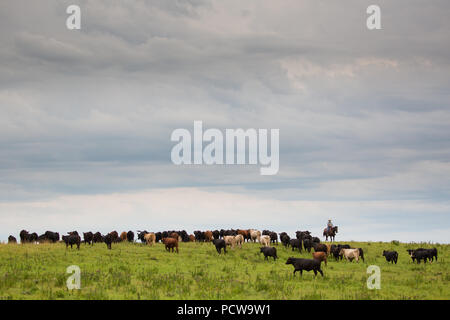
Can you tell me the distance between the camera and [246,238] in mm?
53406

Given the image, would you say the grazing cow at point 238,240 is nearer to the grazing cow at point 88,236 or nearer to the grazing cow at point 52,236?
the grazing cow at point 88,236

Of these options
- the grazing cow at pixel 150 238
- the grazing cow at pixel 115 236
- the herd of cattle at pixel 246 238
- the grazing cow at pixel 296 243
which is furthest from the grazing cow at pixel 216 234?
the grazing cow at pixel 296 243

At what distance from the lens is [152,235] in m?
48.4

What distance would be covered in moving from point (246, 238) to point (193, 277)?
26283mm

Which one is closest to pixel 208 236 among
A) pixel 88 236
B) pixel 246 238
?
pixel 246 238

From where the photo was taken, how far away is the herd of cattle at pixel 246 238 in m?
37.2

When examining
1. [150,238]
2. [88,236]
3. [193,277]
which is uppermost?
[88,236]

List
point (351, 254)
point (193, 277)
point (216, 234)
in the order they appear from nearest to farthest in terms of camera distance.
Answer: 1. point (193, 277)
2. point (351, 254)
3. point (216, 234)

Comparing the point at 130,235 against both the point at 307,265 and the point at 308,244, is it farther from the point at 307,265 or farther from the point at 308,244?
the point at 307,265

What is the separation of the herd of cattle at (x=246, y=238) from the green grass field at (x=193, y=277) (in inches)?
33.7

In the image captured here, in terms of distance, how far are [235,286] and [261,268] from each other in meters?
7.87

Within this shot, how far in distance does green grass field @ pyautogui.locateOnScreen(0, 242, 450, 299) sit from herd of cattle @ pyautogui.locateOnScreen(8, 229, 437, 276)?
2.81ft
